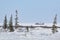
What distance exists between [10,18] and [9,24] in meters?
2.44

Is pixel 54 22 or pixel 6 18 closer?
pixel 54 22

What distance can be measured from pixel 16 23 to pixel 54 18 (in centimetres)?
1917

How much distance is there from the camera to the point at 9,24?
61.2m

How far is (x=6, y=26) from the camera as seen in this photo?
65125 millimetres

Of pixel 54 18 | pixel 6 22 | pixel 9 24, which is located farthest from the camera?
pixel 6 22

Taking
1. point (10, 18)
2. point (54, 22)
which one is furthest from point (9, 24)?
point (54, 22)

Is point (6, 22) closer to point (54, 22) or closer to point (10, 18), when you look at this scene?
point (10, 18)

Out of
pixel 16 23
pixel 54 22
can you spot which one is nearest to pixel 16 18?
pixel 16 23

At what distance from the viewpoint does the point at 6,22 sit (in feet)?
Answer: 215

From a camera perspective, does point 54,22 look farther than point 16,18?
No

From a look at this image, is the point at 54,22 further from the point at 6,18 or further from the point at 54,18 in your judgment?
the point at 6,18

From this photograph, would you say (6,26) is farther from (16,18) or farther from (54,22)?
(54,22)

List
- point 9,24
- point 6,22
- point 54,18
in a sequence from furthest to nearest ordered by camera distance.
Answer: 1. point 6,22
2. point 9,24
3. point 54,18

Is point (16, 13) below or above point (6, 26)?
above
